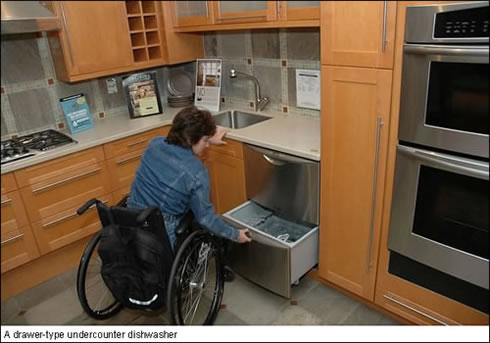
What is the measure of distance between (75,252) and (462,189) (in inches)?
74.6

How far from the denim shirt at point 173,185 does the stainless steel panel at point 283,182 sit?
1.26 feet

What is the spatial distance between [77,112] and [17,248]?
0.77 m

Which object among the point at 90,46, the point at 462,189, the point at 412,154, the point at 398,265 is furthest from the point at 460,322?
the point at 90,46

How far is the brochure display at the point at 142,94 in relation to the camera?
2359mm

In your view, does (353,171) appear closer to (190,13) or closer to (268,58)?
(268,58)

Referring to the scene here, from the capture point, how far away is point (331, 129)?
4.89ft

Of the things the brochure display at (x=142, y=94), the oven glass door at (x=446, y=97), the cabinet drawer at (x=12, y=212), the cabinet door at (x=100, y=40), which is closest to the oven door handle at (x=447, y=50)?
the oven glass door at (x=446, y=97)

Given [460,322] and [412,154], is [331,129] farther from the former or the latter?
[460,322]

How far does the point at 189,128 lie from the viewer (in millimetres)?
1487

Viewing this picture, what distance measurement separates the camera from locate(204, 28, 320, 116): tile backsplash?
2.09 m

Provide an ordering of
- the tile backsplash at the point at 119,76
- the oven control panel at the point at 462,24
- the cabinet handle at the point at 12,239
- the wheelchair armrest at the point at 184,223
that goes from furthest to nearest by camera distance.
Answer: the tile backsplash at the point at 119,76, the cabinet handle at the point at 12,239, the wheelchair armrest at the point at 184,223, the oven control panel at the point at 462,24

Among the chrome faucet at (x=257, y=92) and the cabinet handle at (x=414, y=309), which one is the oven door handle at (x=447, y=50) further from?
the chrome faucet at (x=257, y=92)

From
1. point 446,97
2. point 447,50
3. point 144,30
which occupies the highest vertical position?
point 144,30

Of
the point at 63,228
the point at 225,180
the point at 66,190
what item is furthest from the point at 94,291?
the point at 225,180
